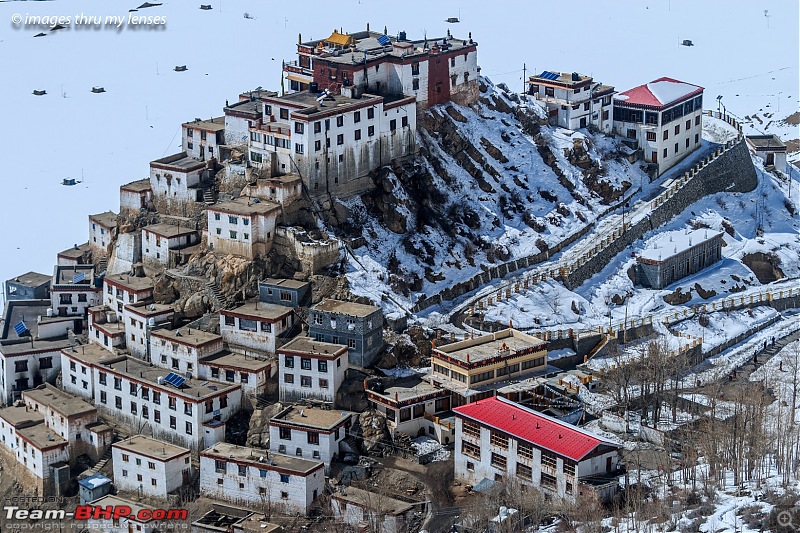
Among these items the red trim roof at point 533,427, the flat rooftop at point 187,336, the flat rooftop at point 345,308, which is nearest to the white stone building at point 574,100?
the flat rooftop at point 345,308

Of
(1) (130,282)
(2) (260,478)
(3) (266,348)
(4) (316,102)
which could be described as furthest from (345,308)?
(4) (316,102)

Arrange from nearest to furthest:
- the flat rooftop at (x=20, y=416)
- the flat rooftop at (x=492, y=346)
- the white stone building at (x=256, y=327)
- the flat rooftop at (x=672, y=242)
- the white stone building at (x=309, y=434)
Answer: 1. the white stone building at (x=309, y=434)
2. the flat rooftop at (x=492, y=346)
3. the white stone building at (x=256, y=327)
4. the flat rooftop at (x=20, y=416)
5. the flat rooftop at (x=672, y=242)

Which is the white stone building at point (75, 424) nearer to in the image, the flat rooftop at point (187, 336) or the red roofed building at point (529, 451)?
the flat rooftop at point (187, 336)

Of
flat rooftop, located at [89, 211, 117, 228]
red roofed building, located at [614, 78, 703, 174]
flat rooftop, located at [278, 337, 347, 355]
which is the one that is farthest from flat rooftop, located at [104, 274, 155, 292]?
red roofed building, located at [614, 78, 703, 174]

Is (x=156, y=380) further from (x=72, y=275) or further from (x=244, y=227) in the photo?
(x=72, y=275)

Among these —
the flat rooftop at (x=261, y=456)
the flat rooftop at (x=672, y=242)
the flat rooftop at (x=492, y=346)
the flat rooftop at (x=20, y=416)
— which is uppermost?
the flat rooftop at (x=672, y=242)

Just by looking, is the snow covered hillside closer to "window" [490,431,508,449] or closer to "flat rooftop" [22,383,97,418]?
"window" [490,431,508,449]

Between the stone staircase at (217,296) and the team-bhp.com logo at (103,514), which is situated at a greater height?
the stone staircase at (217,296)
